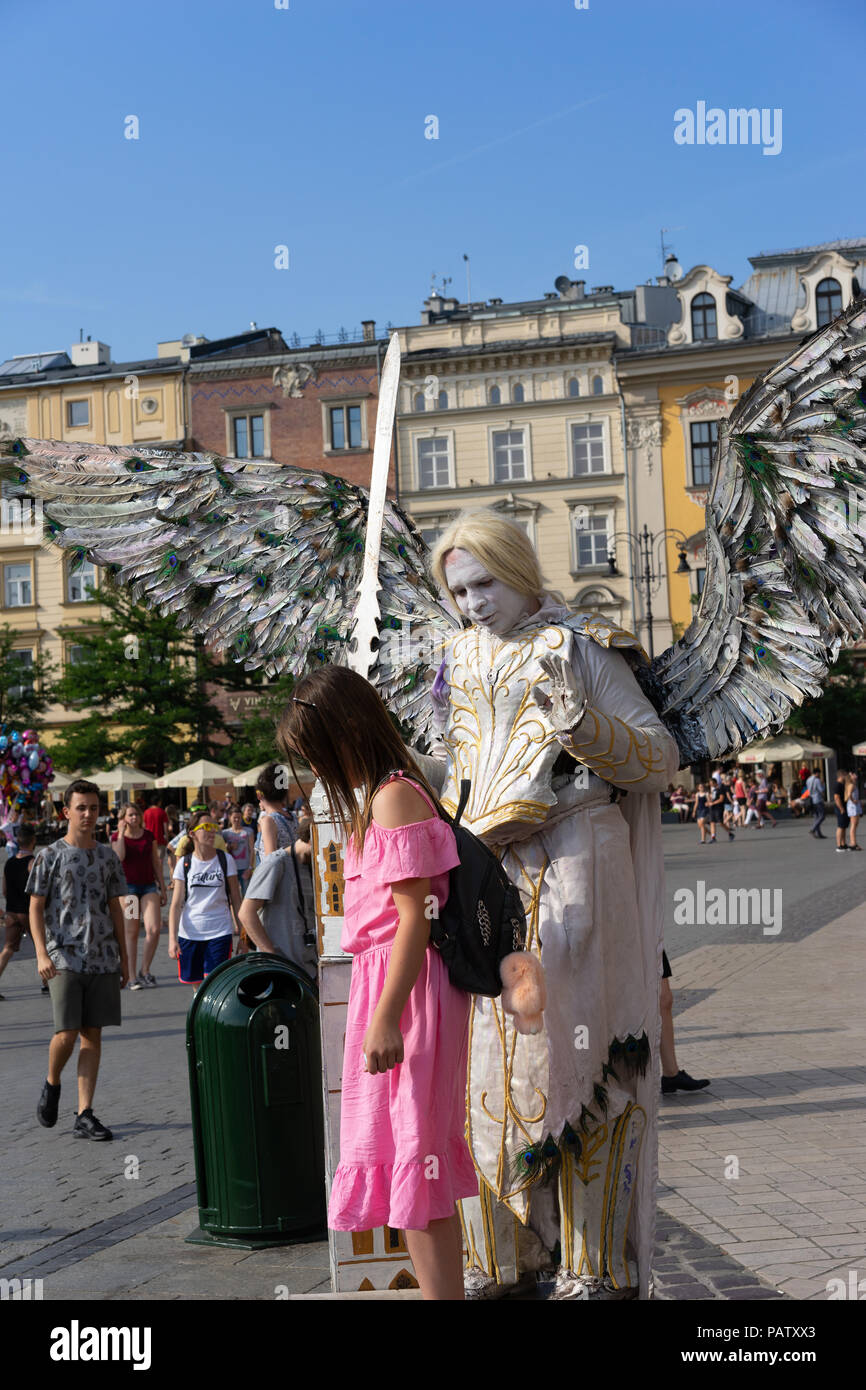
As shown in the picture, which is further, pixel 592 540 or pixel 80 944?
pixel 592 540

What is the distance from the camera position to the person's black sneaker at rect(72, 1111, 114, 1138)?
274 inches

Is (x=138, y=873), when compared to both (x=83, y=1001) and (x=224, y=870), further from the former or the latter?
(x=83, y=1001)

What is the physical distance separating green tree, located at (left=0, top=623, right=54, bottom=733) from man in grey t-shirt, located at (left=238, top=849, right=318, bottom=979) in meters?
34.0

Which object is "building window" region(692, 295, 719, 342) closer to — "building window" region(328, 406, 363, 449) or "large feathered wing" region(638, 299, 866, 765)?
"building window" region(328, 406, 363, 449)

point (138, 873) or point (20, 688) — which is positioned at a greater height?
point (20, 688)

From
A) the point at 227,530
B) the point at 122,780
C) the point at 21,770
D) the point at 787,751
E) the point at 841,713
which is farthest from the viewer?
the point at 841,713

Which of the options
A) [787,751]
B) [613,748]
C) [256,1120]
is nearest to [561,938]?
[613,748]

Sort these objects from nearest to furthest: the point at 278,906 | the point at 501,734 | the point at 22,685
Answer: the point at 501,734 < the point at 278,906 < the point at 22,685

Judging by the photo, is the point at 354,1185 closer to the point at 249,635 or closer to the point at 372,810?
the point at 372,810

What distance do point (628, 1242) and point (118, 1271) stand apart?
6.32 ft

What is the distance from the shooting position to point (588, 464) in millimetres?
47812

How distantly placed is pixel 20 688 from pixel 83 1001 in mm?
39580

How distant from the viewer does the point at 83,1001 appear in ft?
23.7

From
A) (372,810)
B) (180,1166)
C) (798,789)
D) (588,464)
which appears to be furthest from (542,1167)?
(588,464)
